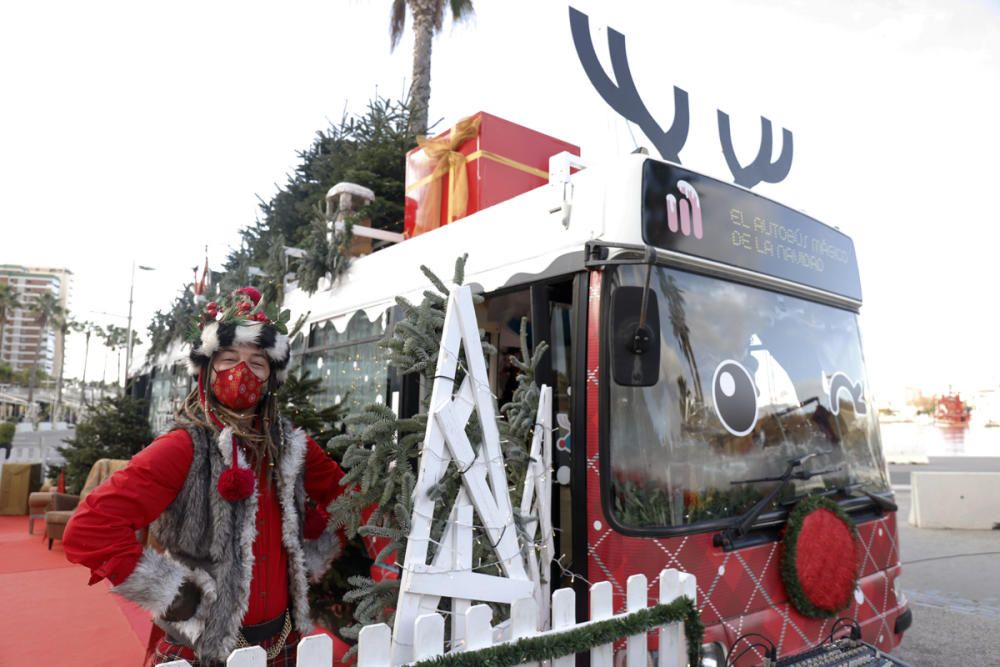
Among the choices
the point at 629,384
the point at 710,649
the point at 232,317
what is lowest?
the point at 710,649

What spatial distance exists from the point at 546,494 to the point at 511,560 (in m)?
0.49

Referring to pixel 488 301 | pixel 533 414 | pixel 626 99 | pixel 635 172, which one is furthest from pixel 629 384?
pixel 626 99

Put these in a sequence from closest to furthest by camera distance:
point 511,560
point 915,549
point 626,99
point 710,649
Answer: point 511,560
point 710,649
point 626,99
point 915,549

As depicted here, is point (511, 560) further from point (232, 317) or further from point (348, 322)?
point (348, 322)

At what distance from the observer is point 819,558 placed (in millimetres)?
3168

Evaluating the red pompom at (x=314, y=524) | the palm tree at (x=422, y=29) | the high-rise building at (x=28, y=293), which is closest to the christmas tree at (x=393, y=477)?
the red pompom at (x=314, y=524)

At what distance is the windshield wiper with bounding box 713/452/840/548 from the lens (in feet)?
9.54

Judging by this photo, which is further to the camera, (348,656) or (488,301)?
(488,301)

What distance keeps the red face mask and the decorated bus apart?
4.51 ft

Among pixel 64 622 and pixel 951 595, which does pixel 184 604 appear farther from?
pixel 951 595

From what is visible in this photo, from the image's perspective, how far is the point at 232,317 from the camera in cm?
254

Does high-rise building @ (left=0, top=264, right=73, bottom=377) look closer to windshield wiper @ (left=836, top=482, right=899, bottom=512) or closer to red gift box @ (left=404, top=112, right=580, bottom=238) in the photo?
red gift box @ (left=404, top=112, right=580, bottom=238)

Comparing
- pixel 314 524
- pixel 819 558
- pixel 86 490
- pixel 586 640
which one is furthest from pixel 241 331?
pixel 86 490

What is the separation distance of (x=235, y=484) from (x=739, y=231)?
267cm
